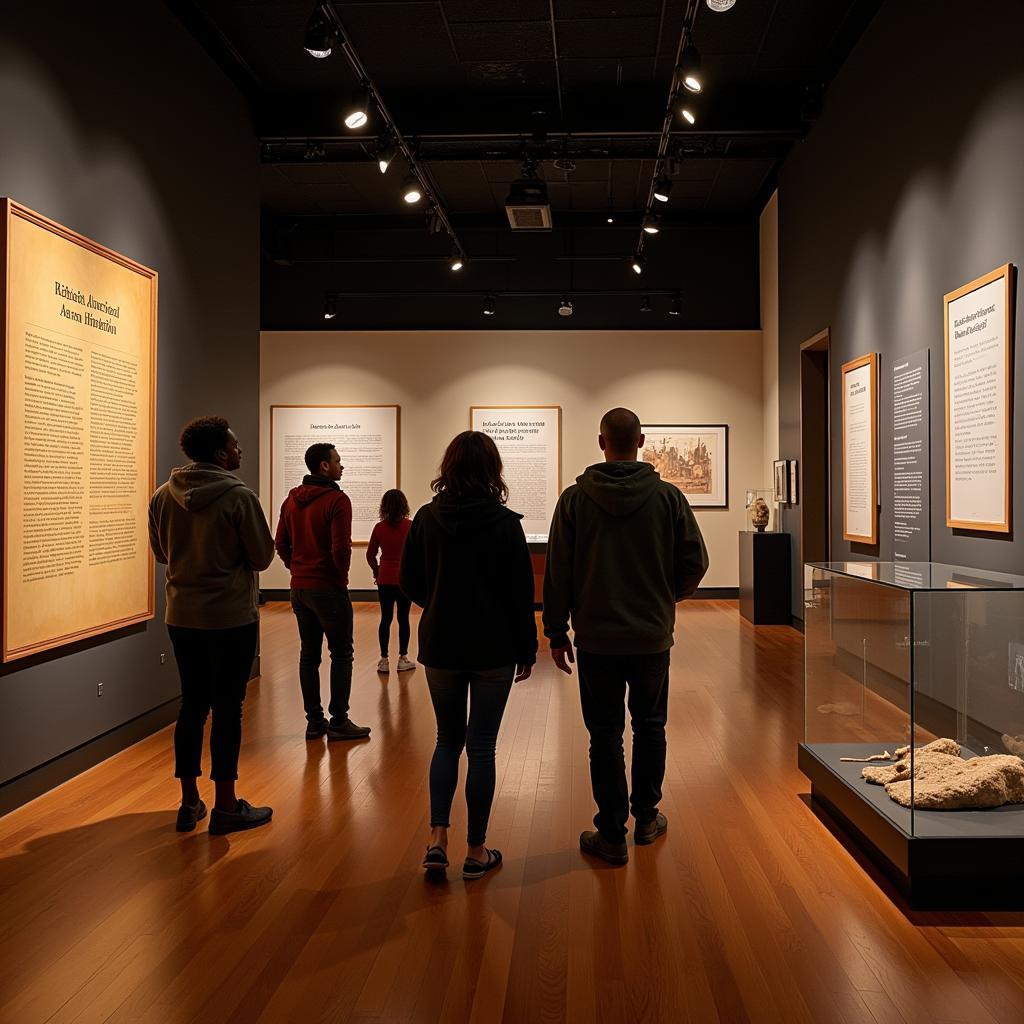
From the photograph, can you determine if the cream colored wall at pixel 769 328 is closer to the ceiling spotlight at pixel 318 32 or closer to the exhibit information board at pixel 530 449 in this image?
the exhibit information board at pixel 530 449

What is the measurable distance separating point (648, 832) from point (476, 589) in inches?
50.5

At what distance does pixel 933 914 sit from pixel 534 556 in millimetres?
8406

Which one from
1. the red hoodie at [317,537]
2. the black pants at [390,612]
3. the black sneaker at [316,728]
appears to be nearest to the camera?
the red hoodie at [317,537]

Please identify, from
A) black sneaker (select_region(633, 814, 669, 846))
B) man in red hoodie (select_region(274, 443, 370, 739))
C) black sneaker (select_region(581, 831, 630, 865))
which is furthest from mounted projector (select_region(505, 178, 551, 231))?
black sneaker (select_region(581, 831, 630, 865))

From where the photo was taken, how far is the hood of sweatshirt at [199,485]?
12.6ft

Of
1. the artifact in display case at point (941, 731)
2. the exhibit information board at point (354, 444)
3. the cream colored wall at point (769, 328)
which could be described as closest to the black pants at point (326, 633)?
the artifact in display case at point (941, 731)

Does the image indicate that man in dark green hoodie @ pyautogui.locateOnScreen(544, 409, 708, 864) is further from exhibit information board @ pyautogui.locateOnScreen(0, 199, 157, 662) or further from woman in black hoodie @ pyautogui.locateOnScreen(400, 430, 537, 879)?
exhibit information board @ pyautogui.locateOnScreen(0, 199, 157, 662)

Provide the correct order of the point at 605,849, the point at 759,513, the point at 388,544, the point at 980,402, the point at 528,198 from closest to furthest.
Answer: the point at 605,849 → the point at 980,402 → the point at 388,544 → the point at 528,198 → the point at 759,513

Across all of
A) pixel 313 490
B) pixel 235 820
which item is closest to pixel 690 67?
pixel 313 490

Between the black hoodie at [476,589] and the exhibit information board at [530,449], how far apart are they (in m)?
9.29

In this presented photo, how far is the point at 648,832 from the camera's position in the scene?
150 inches

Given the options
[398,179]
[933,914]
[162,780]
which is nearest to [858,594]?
[933,914]

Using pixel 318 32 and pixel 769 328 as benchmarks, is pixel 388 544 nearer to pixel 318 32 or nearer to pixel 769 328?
pixel 318 32

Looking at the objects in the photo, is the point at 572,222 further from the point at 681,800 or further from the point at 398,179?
the point at 681,800
